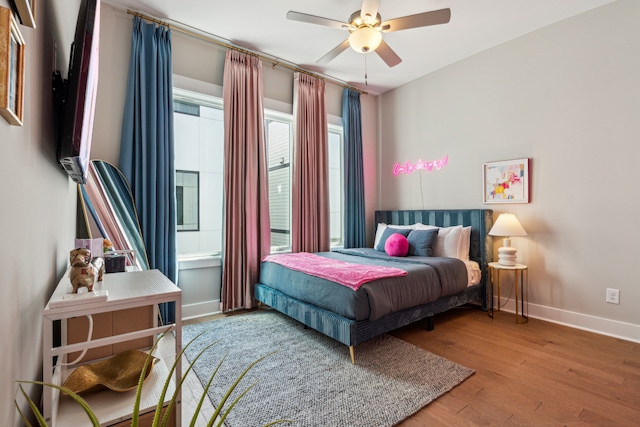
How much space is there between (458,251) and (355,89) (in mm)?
2758

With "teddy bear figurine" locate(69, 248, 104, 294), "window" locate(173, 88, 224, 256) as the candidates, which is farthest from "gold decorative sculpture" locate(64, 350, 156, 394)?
"window" locate(173, 88, 224, 256)

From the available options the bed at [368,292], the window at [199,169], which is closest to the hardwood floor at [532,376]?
A: the bed at [368,292]

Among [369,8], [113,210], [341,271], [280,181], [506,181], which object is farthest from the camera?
[280,181]

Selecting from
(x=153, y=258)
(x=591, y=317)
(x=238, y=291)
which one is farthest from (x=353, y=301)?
(x=591, y=317)

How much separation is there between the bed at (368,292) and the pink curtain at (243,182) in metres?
0.23

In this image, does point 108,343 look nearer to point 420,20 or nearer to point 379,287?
point 379,287

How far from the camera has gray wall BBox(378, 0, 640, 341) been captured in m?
2.62

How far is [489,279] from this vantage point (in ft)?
11.0

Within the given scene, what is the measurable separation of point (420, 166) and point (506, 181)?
1.14 m

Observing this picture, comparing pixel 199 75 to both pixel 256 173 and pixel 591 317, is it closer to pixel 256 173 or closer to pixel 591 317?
pixel 256 173

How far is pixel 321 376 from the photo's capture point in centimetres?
199

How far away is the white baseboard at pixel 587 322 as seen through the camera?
258 centimetres

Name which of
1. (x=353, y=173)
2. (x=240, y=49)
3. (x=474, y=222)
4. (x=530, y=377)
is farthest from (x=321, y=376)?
Answer: (x=240, y=49)

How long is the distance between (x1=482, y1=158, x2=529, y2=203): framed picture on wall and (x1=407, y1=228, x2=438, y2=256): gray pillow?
75 cm
